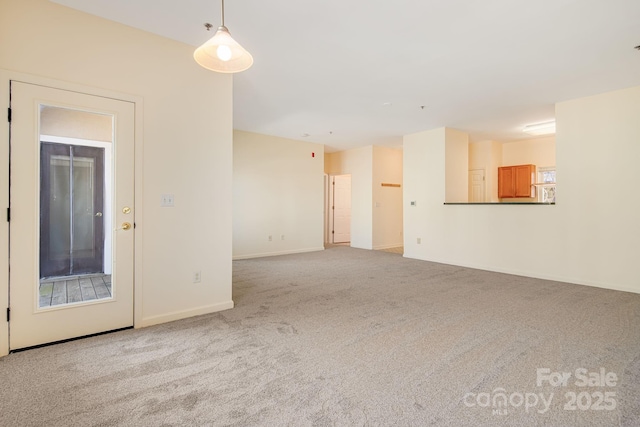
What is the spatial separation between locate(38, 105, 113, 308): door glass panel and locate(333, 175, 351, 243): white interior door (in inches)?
277

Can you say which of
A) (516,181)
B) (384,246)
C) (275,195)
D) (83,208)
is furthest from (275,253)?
(516,181)

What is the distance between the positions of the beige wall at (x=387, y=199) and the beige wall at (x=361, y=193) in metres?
0.13

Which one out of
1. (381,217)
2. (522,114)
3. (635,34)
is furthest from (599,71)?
(381,217)

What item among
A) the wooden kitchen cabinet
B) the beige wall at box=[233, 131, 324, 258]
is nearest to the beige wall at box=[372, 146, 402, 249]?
the beige wall at box=[233, 131, 324, 258]

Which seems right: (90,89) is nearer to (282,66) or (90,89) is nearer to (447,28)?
(282,66)

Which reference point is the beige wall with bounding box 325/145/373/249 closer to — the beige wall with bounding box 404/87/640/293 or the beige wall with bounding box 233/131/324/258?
the beige wall with bounding box 233/131/324/258

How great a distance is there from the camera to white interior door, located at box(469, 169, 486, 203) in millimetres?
7523

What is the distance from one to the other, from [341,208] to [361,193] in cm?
148

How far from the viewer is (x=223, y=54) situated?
75.6 inches

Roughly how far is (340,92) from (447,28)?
178 centimetres

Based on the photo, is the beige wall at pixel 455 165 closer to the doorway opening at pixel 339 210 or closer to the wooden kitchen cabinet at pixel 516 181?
the wooden kitchen cabinet at pixel 516 181

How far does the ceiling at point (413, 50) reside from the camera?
2.49 metres

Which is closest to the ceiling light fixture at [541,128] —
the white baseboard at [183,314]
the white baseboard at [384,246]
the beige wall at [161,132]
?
Answer: the white baseboard at [384,246]

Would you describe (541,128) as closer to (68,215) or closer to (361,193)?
(361,193)
